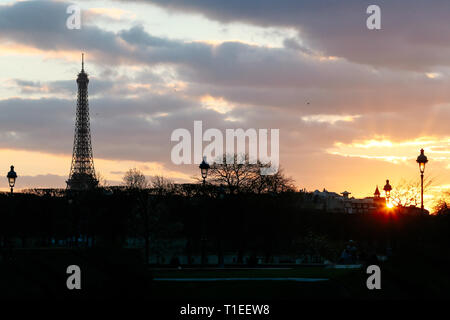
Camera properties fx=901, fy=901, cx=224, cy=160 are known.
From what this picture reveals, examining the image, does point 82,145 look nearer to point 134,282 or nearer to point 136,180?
point 136,180

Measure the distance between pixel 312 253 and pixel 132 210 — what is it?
929 inches

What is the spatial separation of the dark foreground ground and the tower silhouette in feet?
514

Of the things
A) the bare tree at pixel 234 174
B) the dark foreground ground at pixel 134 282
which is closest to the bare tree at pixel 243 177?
the bare tree at pixel 234 174

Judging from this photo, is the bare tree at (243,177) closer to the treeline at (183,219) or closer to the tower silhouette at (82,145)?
the treeline at (183,219)

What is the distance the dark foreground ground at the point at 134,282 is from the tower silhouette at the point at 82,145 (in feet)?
514

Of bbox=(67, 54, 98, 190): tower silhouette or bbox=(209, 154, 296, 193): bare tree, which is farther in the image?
bbox=(67, 54, 98, 190): tower silhouette

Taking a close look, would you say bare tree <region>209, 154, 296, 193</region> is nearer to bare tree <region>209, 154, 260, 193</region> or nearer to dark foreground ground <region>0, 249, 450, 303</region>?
bare tree <region>209, 154, 260, 193</region>

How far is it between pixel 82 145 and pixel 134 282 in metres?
165

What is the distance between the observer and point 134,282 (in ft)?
98.6

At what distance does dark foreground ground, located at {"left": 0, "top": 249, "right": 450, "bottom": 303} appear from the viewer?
22609 millimetres

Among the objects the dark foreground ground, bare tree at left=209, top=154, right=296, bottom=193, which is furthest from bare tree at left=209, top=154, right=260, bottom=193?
the dark foreground ground
